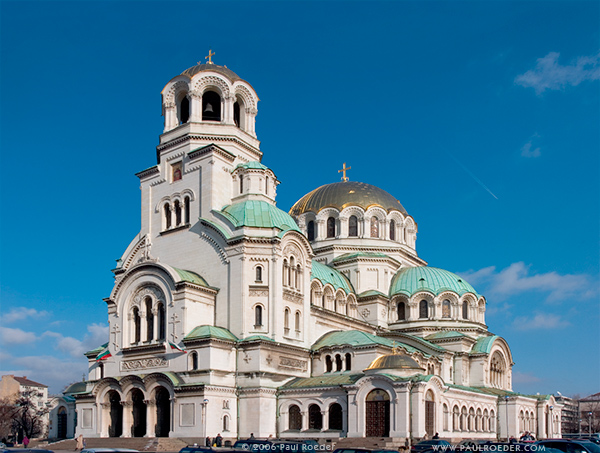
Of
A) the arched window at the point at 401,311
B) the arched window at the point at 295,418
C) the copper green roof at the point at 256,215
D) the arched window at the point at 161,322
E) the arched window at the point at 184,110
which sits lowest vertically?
the arched window at the point at 295,418

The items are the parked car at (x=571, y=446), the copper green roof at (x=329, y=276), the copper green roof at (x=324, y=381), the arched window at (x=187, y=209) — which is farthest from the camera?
the copper green roof at (x=329, y=276)

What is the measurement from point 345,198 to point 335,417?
22728 mm

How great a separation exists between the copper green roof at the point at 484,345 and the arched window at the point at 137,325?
23.5m

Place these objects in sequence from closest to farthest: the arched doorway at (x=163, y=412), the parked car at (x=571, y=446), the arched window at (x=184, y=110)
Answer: the parked car at (x=571, y=446)
the arched doorway at (x=163, y=412)
the arched window at (x=184, y=110)

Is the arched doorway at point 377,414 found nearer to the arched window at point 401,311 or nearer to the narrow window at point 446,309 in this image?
the arched window at point 401,311

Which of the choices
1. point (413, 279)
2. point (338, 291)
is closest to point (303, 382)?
point (338, 291)

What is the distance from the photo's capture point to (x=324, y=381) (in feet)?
129

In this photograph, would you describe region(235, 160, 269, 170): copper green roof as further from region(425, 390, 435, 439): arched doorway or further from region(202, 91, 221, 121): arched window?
region(425, 390, 435, 439): arched doorway

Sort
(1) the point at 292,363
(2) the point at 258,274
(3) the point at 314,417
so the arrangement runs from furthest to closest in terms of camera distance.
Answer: (1) the point at 292,363, (2) the point at 258,274, (3) the point at 314,417

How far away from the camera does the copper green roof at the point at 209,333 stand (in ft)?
125

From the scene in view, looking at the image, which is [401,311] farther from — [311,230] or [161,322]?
[161,322]

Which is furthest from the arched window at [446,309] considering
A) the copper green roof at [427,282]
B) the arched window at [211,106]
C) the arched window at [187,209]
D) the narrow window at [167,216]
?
the narrow window at [167,216]

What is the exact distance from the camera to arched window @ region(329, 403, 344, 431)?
124ft

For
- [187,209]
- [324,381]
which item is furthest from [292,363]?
[187,209]
